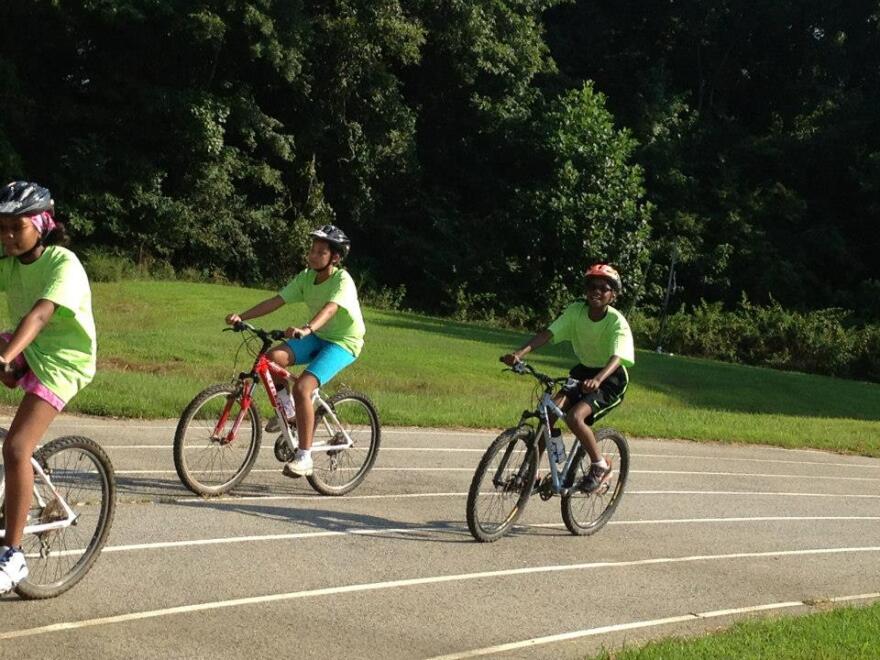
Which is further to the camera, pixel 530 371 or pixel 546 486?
pixel 546 486

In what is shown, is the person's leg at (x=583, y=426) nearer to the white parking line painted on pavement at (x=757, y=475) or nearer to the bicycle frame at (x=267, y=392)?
the bicycle frame at (x=267, y=392)

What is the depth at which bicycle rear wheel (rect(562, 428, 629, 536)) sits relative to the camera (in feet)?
33.9

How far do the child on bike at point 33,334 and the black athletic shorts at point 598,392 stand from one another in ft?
15.4

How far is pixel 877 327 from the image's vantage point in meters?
44.0

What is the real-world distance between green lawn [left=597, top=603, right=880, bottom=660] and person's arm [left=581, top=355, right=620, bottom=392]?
2.42 metres

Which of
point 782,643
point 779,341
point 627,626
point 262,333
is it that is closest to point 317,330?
point 262,333

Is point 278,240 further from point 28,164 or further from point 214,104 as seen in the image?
point 28,164

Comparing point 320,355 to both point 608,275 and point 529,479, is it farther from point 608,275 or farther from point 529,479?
point 608,275

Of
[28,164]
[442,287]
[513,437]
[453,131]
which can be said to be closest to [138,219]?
[28,164]

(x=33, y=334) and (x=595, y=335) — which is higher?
(x=595, y=335)

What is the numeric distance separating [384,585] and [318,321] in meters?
2.72

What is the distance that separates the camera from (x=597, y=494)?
→ 1060 cm

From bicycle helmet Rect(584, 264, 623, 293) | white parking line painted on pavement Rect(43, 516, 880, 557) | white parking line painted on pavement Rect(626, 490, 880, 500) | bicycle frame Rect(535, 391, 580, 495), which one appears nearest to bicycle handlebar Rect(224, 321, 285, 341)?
white parking line painted on pavement Rect(43, 516, 880, 557)

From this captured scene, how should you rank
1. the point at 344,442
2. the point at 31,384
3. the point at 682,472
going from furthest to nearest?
1. the point at 682,472
2. the point at 344,442
3. the point at 31,384
